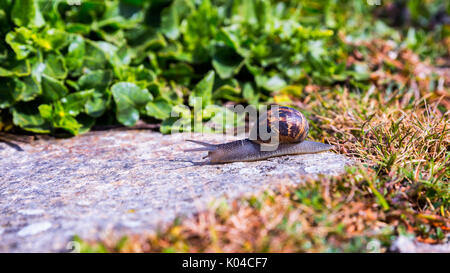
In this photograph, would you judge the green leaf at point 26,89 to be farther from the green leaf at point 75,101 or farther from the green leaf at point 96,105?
the green leaf at point 96,105

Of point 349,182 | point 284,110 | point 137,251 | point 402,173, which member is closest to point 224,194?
point 137,251

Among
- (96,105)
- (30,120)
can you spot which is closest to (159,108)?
(96,105)

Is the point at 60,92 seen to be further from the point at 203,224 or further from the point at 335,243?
the point at 335,243

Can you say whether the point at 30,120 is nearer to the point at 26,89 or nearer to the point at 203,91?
the point at 26,89

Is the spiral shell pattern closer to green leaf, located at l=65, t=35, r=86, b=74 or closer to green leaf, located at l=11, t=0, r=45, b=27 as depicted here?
green leaf, located at l=65, t=35, r=86, b=74

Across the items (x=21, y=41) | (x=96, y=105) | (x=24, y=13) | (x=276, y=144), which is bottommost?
(x=276, y=144)

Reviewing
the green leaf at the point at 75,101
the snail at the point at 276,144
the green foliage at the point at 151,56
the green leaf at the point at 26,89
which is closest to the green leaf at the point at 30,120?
the green foliage at the point at 151,56
